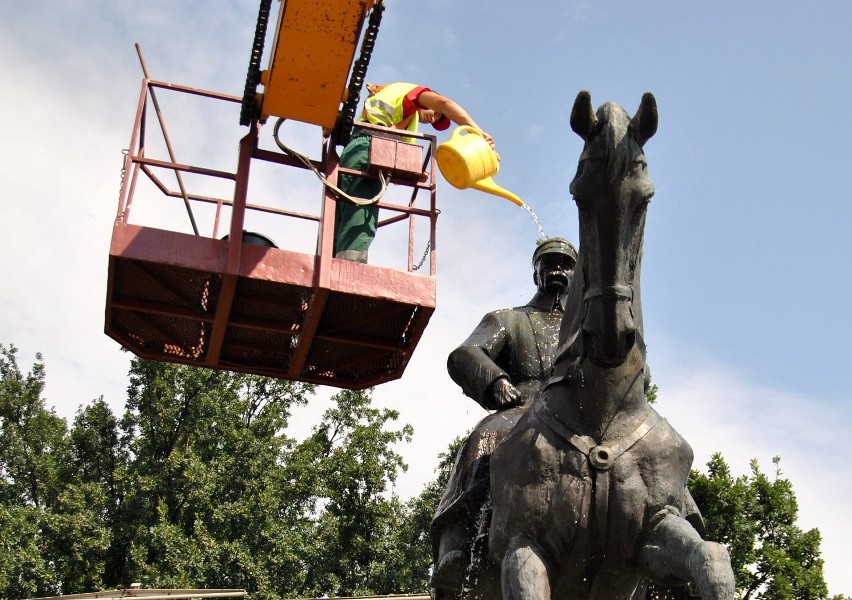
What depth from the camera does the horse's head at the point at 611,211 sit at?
463cm

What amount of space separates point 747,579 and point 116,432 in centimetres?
1925

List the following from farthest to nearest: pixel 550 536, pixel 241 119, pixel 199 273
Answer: pixel 241 119, pixel 199 273, pixel 550 536

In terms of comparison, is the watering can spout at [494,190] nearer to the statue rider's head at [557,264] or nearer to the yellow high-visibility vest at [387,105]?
the statue rider's head at [557,264]

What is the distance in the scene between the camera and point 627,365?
4.95 meters

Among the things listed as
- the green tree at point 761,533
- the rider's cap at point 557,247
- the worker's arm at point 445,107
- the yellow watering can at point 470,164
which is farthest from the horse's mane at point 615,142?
the green tree at point 761,533

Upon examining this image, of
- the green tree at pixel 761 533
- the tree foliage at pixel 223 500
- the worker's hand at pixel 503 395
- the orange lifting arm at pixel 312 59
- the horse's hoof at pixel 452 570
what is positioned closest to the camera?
the horse's hoof at pixel 452 570

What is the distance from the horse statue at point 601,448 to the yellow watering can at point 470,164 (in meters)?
2.74

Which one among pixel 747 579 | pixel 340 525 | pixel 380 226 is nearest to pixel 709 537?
pixel 747 579

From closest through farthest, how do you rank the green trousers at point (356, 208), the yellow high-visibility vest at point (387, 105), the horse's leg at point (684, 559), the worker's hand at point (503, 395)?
the horse's leg at point (684, 559) < the worker's hand at point (503, 395) < the green trousers at point (356, 208) < the yellow high-visibility vest at point (387, 105)

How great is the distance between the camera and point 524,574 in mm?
4699

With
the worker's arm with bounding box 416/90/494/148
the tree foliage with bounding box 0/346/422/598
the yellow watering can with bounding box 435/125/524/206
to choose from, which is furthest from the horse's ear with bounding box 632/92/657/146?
the tree foliage with bounding box 0/346/422/598

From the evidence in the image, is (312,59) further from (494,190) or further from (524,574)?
(524,574)

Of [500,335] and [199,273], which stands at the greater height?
[199,273]

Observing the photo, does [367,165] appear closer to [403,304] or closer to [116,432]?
[403,304]
